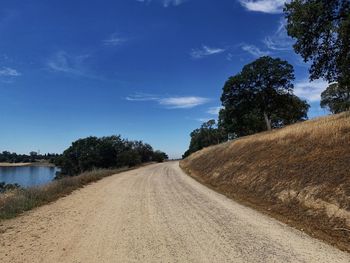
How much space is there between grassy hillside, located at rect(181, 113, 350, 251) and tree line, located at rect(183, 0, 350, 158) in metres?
4.29

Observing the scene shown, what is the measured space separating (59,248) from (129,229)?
83.2 inches

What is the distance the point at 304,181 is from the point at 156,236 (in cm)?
652

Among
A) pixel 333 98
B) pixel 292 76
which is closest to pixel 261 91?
pixel 292 76

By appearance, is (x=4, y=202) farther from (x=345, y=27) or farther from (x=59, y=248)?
(x=345, y=27)

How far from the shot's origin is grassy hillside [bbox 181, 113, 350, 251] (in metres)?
9.15

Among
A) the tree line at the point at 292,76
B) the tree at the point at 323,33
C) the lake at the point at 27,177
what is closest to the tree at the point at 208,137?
the tree line at the point at 292,76

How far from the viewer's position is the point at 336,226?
8.52m

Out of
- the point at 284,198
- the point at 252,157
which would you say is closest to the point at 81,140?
the point at 252,157

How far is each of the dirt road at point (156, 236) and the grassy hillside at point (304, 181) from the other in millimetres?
818

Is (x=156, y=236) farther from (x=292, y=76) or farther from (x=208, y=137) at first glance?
(x=208, y=137)

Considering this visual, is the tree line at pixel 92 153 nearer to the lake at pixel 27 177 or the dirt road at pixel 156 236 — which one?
the lake at pixel 27 177

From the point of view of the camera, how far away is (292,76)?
4409cm

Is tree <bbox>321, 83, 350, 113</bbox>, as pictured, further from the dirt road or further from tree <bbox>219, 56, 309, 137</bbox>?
the dirt road

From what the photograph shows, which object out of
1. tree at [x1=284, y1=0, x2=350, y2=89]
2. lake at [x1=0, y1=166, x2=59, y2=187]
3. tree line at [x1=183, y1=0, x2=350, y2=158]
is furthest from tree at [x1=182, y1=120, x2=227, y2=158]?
tree at [x1=284, y1=0, x2=350, y2=89]
